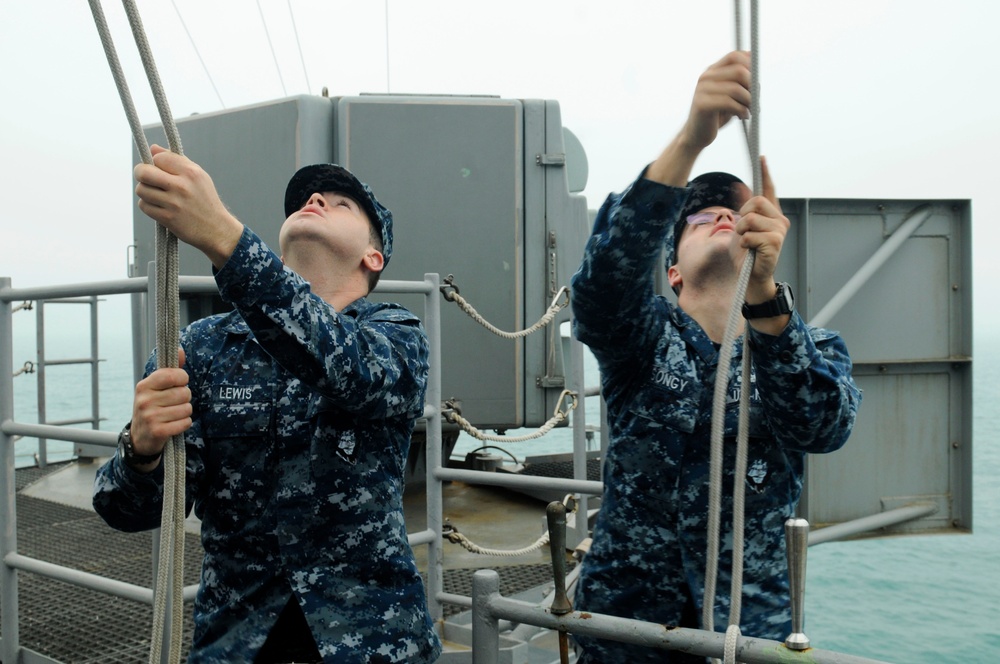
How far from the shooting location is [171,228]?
121cm

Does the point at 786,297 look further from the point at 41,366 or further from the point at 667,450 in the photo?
the point at 41,366

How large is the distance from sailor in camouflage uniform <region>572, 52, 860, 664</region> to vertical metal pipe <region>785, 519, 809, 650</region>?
0.38m

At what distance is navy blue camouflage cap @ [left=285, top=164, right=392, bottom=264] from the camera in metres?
2.02

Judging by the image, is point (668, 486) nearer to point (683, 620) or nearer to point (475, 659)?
point (683, 620)

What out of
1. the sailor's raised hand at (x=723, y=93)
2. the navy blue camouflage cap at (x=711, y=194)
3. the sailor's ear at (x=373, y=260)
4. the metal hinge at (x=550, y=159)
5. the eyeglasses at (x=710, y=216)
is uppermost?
the metal hinge at (x=550, y=159)

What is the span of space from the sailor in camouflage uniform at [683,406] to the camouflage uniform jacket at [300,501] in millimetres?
372

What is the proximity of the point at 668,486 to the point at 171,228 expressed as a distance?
991 millimetres

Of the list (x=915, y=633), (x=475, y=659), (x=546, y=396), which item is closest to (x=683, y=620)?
(x=475, y=659)

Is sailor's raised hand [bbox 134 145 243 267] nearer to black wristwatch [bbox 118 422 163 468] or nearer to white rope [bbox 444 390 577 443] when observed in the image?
black wristwatch [bbox 118 422 163 468]

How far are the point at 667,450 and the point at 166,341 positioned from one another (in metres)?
0.91

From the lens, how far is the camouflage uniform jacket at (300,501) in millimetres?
1633

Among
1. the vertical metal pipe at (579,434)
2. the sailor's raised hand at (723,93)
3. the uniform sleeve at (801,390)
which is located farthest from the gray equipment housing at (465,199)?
the sailor's raised hand at (723,93)

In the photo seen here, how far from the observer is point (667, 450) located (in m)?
1.68

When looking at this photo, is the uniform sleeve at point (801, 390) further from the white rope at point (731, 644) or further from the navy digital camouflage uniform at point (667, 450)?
the white rope at point (731, 644)
